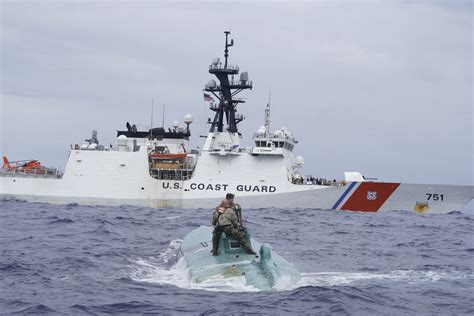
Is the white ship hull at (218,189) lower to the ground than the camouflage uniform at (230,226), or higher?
higher

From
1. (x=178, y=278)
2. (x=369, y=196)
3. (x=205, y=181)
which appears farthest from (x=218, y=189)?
(x=178, y=278)

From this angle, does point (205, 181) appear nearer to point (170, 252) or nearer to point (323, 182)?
point (323, 182)

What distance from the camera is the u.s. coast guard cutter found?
159 feet

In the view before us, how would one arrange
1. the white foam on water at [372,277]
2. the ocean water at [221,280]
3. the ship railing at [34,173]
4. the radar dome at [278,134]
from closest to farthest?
1. the ocean water at [221,280]
2. the white foam on water at [372,277]
3. the radar dome at [278,134]
4. the ship railing at [34,173]

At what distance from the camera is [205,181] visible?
49.6 meters

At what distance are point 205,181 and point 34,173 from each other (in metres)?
13.6

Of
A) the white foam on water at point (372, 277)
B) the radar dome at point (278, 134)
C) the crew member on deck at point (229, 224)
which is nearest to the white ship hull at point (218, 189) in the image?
the radar dome at point (278, 134)

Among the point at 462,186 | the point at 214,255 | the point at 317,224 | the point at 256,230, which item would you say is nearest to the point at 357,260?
the point at 214,255

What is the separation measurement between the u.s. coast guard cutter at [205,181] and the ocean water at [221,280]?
16.9 meters

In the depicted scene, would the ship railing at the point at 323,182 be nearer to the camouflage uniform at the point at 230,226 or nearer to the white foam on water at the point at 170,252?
the white foam on water at the point at 170,252

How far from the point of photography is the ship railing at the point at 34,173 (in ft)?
172

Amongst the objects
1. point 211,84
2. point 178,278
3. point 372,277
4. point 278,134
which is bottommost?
point 178,278

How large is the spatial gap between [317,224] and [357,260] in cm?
1429

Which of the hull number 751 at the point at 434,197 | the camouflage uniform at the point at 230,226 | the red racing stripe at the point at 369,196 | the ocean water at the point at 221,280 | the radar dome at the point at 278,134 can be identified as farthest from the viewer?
the radar dome at the point at 278,134
